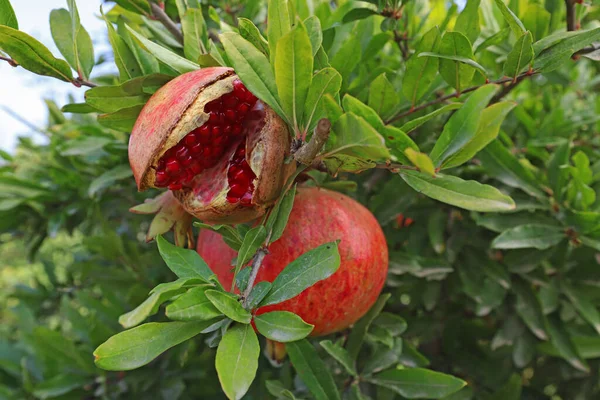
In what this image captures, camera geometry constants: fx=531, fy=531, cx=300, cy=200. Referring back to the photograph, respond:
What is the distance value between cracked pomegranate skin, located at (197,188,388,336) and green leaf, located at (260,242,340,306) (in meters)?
0.08

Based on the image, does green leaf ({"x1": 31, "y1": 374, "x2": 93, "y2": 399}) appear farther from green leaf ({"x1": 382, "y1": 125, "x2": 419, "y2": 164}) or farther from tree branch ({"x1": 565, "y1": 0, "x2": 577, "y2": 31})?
tree branch ({"x1": 565, "y1": 0, "x2": 577, "y2": 31})

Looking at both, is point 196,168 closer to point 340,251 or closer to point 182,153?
point 182,153

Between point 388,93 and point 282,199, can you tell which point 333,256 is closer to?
point 282,199

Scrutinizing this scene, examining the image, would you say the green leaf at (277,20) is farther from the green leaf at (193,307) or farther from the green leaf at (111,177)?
the green leaf at (111,177)

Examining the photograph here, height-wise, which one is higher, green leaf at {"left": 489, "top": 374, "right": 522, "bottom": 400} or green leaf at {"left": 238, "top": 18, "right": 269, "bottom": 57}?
green leaf at {"left": 238, "top": 18, "right": 269, "bottom": 57}

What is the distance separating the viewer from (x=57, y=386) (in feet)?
3.62

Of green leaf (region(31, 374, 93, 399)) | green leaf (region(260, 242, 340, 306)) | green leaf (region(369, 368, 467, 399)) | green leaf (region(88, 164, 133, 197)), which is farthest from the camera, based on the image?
green leaf (region(31, 374, 93, 399))

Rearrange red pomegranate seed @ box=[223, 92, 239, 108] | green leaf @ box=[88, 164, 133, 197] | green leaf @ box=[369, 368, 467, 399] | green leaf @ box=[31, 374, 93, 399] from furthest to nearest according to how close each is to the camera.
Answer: green leaf @ box=[31, 374, 93, 399] < green leaf @ box=[88, 164, 133, 197] < green leaf @ box=[369, 368, 467, 399] < red pomegranate seed @ box=[223, 92, 239, 108]

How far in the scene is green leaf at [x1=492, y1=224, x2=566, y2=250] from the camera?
871 mm

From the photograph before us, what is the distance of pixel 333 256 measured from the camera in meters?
0.55

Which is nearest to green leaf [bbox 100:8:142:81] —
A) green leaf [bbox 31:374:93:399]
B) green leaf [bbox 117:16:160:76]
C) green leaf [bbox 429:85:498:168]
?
green leaf [bbox 117:16:160:76]

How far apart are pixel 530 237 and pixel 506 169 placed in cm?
14

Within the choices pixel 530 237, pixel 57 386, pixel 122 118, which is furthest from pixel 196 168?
pixel 57 386

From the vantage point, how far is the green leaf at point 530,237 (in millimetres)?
871
